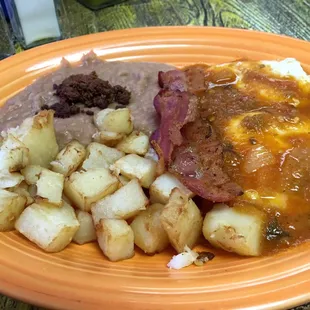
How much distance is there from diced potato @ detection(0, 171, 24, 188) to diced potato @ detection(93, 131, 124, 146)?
34 centimetres

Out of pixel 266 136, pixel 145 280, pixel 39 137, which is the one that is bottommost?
pixel 145 280

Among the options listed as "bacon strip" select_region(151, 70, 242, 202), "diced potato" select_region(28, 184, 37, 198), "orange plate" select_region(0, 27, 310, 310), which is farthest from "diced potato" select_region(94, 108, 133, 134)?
"orange plate" select_region(0, 27, 310, 310)

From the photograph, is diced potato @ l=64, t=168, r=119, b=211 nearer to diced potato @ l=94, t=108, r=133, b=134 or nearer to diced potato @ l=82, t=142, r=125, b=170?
diced potato @ l=82, t=142, r=125, b=170

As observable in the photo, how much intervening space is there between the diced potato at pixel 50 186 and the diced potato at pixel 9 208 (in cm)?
7

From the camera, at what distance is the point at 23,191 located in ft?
5.36

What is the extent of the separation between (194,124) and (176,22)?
65.1 inches

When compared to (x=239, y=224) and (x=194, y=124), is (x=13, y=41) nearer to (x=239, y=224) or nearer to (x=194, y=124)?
→ (x=194, y=124)

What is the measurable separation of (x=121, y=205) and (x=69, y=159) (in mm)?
282

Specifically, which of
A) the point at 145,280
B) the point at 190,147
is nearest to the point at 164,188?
the point at 190,147

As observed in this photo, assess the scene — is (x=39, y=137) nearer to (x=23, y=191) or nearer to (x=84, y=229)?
(x=23, y=191)

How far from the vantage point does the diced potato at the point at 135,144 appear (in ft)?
5.91

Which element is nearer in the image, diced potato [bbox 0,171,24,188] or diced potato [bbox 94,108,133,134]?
diced potato [bbox 0,171,24,188]

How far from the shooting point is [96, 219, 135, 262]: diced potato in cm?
149

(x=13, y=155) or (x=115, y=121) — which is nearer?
(x=13, y=155)
